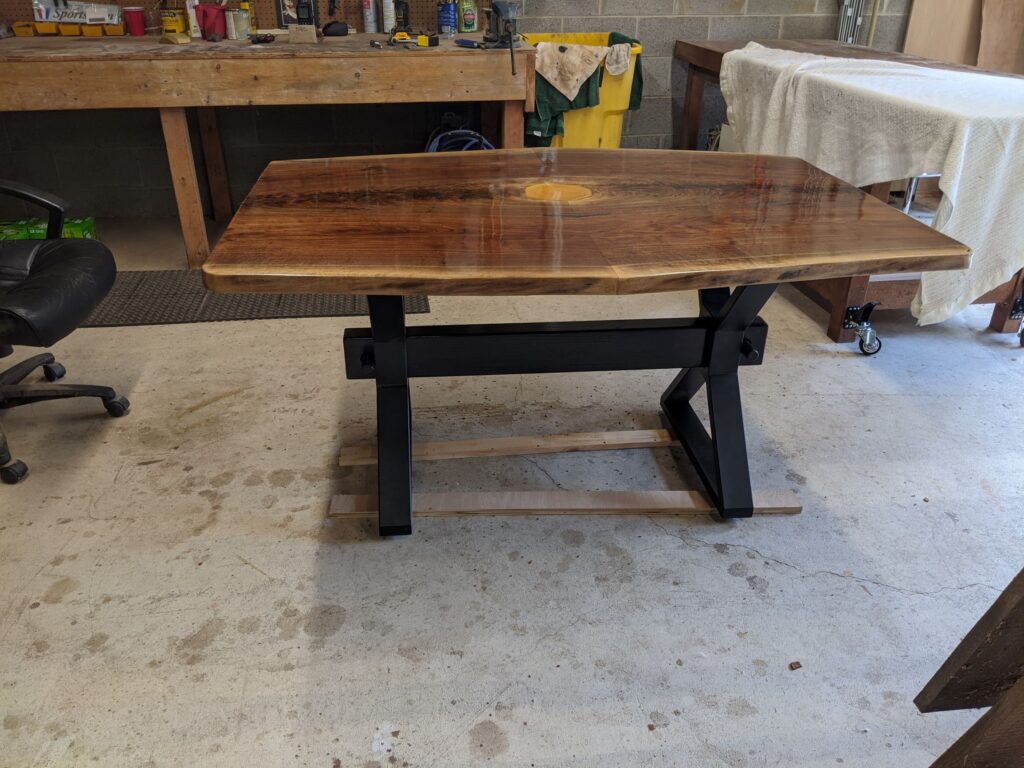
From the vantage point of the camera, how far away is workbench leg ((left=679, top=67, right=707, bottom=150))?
12.4ft

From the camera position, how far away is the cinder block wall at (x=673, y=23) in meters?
3.71

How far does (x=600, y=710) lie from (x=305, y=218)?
105 centimetres

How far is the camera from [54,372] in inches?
93.3

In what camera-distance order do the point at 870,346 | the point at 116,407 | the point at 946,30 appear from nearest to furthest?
the point at 116,407, the point at 870,346, the point at 946,30

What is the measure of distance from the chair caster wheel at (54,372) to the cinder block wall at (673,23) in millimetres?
2549

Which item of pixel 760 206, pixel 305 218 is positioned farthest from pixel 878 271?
pixel 305 218

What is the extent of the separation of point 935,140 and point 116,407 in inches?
95.8

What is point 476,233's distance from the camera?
4.68ft

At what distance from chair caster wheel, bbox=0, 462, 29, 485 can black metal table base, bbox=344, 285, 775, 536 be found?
91 cm

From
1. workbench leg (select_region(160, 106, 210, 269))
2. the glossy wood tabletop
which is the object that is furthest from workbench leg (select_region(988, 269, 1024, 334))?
workbench leg (select_region(160, 106, 210, 269))

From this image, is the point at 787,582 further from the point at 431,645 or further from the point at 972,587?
the point at 431,645

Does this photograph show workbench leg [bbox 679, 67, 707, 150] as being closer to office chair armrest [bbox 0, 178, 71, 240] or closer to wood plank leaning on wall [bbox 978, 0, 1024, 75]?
wood plank leaning on wall [bbox 978, 0, 1024, 75]

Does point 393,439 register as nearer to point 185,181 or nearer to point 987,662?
point 987,662

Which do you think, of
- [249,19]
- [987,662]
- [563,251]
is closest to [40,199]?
[563,251]
